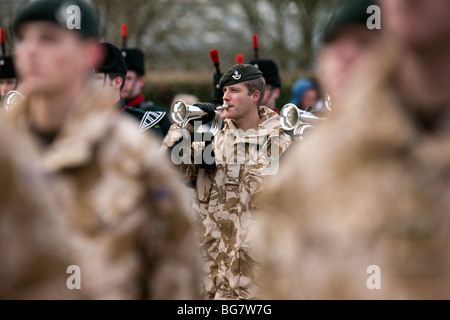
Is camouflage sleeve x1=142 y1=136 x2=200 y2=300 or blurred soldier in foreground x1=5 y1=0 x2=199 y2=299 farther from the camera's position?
camouflage sleeve x1=142 y1=136 x2=200 y2=300

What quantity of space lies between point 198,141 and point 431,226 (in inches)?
198

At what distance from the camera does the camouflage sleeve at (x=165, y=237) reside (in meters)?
3.27

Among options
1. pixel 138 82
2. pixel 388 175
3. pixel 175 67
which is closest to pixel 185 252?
pixel 388 175

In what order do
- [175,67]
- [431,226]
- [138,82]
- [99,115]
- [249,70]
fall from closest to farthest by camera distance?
1. [431,226]
2. [99,115]
3. [249,70]
4. [138,82]
5. [175,67]

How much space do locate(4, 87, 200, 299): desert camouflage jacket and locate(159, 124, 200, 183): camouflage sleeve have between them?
369 centimetres

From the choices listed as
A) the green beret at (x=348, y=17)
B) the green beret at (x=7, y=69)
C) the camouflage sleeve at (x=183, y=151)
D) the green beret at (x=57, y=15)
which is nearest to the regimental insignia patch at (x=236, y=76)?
the camouflage sleeve at (x=183, y=151)

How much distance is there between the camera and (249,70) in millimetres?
7570

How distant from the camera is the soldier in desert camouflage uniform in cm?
688

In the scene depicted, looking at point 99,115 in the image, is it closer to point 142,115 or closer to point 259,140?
point 259,140

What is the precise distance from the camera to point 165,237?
3287mm

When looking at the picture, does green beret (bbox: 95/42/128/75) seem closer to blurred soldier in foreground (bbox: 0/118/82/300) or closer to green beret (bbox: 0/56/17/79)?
green beret (bbox: 0/56/17/79)

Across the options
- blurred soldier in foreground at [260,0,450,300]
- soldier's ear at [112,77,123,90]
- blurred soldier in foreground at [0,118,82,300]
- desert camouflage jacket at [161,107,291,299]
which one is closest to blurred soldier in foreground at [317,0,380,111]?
blurred soldier in foreground at [260,0,450,300]

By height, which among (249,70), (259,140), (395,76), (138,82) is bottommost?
(395,76)

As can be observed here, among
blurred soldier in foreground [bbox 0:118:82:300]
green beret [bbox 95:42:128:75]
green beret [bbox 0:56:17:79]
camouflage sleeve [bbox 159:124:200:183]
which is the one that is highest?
green beret [bbox 0:56:17:79]
